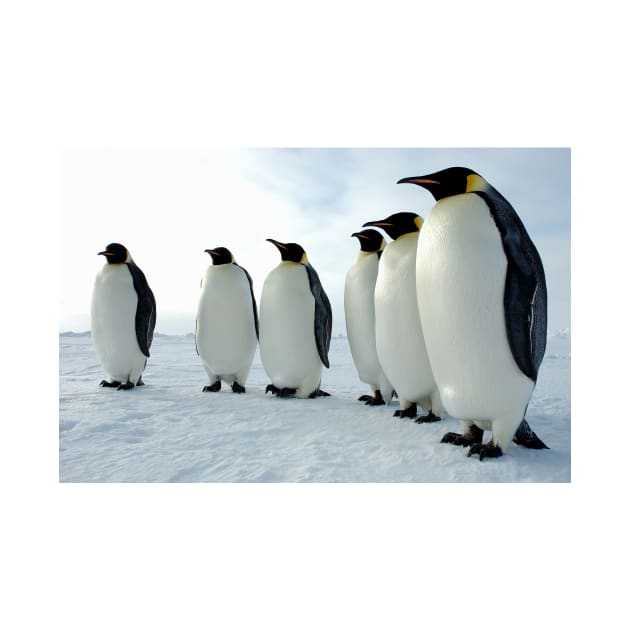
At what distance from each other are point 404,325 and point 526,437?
0.89 m

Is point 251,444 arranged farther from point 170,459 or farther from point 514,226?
point 514,226

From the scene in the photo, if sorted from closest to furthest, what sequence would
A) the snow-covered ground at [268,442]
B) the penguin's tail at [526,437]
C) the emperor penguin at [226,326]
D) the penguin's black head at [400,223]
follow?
the snow-covered ground at [268,442]
the penguin's tail at [526,437]
the penguin's black head at [400,223]
the emperor penguin at [226,326]

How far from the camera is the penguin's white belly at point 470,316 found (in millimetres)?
1971

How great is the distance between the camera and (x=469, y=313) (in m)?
2.00

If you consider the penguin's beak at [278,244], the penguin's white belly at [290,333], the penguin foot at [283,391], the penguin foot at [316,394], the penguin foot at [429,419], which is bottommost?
the penguin foot at [316,394]

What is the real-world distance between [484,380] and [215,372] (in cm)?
274

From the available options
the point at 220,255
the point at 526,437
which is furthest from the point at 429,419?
the point at 220,255

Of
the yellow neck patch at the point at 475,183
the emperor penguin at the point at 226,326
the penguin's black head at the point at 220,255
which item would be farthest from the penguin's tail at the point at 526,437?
the penguin's black head at the point at 220,255

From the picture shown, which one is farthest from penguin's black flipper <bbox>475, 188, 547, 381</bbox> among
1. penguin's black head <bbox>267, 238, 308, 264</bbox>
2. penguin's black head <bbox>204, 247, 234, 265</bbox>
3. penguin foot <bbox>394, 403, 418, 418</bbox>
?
penguin's black head <bbox>204, 247, 234, 265</bbox>

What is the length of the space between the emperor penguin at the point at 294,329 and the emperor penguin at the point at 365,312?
0.97ft

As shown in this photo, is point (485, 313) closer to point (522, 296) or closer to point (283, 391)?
point (522, 296)

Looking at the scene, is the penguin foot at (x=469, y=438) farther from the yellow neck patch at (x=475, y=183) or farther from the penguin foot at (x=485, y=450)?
the yellow neck patch at (x=475, y=183)

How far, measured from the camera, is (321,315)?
379cm

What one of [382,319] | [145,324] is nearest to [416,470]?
[382,319]
